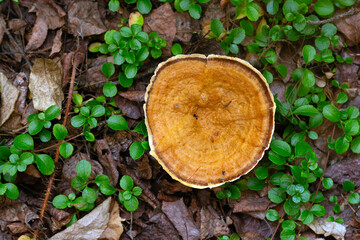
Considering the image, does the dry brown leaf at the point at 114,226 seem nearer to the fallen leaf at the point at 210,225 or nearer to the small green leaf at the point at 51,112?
the fallen leaf at the point at 210,225

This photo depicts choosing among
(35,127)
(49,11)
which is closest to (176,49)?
(49,11)

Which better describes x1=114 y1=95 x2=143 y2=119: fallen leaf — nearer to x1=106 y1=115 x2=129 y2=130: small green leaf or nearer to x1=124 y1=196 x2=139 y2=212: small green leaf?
x1=106 y1=115 x2=129 y2=130: small green leaf

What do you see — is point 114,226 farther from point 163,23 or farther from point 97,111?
point 163,23

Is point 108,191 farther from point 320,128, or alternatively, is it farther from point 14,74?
point 320,128

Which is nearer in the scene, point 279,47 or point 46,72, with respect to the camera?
point 46,72

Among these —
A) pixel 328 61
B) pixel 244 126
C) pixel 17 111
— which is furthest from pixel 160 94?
pixel 328 61

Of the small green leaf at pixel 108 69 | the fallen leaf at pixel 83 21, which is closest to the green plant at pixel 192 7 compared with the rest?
the fallen leaf at pixel 83 21
